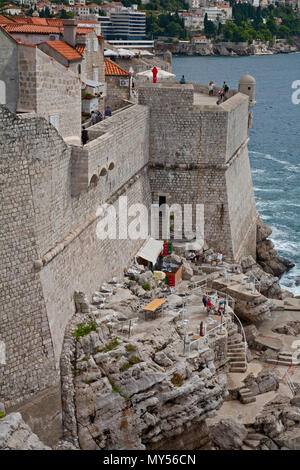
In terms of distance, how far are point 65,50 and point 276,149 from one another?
4246 cm

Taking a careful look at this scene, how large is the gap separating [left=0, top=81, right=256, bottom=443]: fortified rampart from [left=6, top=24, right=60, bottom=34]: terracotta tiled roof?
199 inches

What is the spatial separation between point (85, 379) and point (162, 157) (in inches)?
559

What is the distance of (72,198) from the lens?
19672 millimetres

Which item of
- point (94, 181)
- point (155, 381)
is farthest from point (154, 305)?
point (155, 381)

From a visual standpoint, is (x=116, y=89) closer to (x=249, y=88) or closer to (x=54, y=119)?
(x=249, y=88)

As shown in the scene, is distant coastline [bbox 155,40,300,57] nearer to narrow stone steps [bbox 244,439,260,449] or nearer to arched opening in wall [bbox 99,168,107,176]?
arched opening in wall [bbox 99,168,107,176]

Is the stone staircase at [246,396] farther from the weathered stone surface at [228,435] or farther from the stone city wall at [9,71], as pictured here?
the stone city wall at [9,71]

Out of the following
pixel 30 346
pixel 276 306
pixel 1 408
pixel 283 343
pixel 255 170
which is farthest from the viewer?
pixel 255 170

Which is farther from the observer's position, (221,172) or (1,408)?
(221,172)

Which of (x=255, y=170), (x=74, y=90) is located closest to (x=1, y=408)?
(x=74, y=90)

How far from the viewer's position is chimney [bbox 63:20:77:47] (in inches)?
1119

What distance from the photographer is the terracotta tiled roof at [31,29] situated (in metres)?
28.8

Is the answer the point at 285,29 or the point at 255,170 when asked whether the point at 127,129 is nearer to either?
the point at 255,170

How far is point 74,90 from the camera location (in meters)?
22.1
